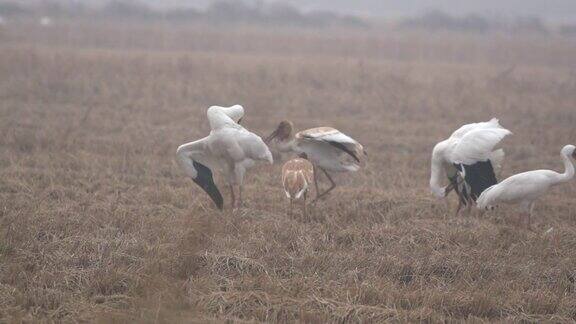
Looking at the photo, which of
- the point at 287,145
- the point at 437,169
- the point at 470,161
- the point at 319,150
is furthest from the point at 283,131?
the point at 470,161

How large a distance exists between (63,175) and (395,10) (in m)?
64.3

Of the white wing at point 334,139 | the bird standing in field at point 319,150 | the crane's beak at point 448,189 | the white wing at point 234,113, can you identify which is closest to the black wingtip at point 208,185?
the white wing at point 234,113

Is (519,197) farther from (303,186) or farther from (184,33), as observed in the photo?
(184,33)

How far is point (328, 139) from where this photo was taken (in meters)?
7.16

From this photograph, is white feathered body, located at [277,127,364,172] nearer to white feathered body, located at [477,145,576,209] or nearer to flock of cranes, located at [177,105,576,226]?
flock of cranes, located at [177,105,576,226]

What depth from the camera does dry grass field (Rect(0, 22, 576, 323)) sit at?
4.76 m

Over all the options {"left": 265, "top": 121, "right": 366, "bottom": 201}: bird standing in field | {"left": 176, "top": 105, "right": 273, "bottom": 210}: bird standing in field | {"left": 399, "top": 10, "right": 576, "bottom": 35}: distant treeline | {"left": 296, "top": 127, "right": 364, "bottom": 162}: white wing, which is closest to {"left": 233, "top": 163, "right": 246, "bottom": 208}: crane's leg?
{"left": 176, "top": 105, "right": 273, "bottom": 210}: bird standing in field

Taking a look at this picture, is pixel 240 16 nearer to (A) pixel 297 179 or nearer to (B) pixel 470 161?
(B) pixel 470 161

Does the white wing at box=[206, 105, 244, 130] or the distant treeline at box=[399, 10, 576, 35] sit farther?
the distant treeline at box=[399, 10, 576, 35]

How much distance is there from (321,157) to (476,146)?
1683 millimetres

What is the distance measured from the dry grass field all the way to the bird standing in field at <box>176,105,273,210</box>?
295 mm

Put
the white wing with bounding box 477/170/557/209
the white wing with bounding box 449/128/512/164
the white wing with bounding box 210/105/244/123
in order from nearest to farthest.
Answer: the white wing with bounding box 477/170/557/209
the white wing with bounding box 449/128/512/164
the white wing with bounding box 210/105/244/123

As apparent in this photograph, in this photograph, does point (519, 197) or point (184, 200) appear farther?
point (184, 200)

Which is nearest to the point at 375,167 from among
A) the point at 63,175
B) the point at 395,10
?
the point at 63,175
